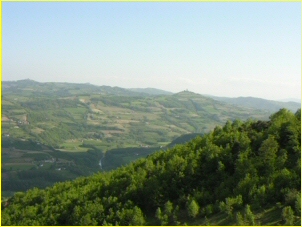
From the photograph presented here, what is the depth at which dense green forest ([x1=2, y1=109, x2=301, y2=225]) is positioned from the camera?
21.4 metres

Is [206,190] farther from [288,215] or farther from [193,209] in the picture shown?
[288,215]

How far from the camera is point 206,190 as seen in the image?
25.6 meters

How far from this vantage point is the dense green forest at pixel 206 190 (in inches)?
841

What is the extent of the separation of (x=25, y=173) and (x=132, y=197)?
284 feet

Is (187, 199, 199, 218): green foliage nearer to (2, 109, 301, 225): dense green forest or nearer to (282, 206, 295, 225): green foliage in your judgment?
(2, 109, 301, 225): dense green forest

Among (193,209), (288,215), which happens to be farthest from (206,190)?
(288,215)

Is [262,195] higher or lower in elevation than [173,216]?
higher

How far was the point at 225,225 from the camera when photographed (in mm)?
20344

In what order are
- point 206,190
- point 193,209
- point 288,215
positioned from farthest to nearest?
point 206,190
point 193,209
point 288,215

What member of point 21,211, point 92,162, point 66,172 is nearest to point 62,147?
point 92,162

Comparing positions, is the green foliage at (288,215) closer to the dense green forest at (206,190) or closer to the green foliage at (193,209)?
the dense green forest at (206,190)

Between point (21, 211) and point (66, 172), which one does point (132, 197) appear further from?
point (66, 172)

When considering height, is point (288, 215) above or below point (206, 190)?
above

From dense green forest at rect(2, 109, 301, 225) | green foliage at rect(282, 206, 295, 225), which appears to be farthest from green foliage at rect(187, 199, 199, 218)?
green foliage at rect(282, 206, 295, 225)
